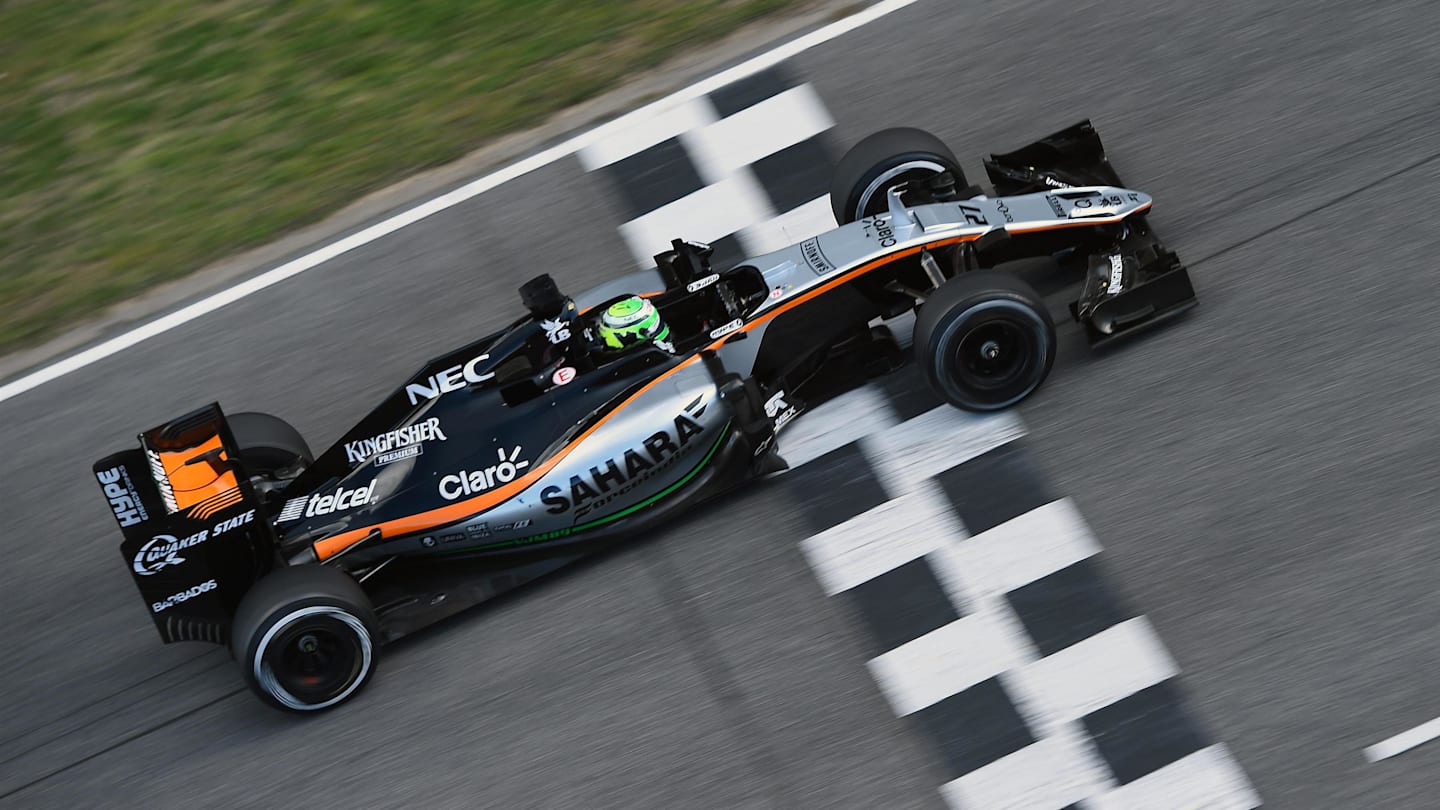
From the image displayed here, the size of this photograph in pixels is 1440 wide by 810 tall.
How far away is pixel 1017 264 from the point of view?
8227 millimetres

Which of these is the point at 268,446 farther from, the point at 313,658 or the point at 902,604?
the point at 902,604

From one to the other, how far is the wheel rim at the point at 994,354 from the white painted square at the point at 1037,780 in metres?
1.82

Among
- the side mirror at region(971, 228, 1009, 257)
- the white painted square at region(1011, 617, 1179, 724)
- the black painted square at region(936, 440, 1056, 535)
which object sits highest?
the side mirror at region(971, 228, 1009, 257)

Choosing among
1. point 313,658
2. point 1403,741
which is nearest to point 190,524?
point 313,658

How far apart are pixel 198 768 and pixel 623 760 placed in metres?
2.12

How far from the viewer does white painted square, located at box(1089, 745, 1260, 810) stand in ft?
20.3

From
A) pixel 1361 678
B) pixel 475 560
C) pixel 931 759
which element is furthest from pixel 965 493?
pixel 475 560

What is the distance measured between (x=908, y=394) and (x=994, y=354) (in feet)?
2.07

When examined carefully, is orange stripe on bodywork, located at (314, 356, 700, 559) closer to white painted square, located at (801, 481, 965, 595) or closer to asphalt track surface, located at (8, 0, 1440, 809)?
asphalt track surface, located at (8, 0, 1440, 809)

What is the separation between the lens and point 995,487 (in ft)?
24.1

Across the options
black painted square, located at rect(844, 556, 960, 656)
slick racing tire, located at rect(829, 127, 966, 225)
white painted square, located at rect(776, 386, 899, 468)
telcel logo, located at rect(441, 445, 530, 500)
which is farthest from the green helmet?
black painted square, located at rect(844, 556, 960, 656)

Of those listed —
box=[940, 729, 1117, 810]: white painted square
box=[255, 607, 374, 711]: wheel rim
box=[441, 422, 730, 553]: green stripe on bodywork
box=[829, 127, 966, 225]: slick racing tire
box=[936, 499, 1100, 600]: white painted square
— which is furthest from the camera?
box=[829, 127, 966, 225]: slick racing tire

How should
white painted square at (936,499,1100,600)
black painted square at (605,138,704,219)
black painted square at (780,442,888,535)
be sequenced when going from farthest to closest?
black painted square at (605,138,704,219)
black painted square at (780,442,888,535)
white painted square at (936,499,1100,600)

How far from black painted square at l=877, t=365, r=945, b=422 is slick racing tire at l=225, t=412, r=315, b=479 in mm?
3112
